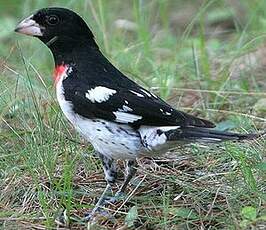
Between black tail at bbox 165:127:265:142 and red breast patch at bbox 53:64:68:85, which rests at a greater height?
red breast patch at bbox 53:64:68:85

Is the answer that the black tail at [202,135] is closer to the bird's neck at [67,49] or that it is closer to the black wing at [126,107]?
the black wing at [126,107]

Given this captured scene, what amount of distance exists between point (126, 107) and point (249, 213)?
0.69m

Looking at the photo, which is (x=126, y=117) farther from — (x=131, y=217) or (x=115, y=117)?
(x=131, y=217)

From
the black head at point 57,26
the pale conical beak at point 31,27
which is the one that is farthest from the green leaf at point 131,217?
the pale conical beak at point 31,27

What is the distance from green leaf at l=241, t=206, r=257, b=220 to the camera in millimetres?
3498

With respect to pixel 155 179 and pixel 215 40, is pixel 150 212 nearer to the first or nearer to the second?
pixel 155 179

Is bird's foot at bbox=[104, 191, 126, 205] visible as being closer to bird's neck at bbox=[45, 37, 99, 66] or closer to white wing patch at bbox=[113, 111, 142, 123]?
white wing patch at bbox=[113, 111, 142, 123]

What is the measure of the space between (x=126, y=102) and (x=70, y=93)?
10.2 inches

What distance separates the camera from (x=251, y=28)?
6.40 metres

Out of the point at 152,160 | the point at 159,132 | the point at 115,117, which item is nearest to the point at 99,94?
the point at 115,117

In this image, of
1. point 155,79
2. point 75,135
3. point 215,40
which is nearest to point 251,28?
point 215,40

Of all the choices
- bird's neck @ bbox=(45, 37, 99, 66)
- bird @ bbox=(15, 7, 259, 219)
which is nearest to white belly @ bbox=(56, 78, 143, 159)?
bird @ bbox=(15, 7, 259, 219)

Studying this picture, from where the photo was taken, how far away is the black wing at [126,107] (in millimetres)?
3725

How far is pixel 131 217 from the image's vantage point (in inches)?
146
